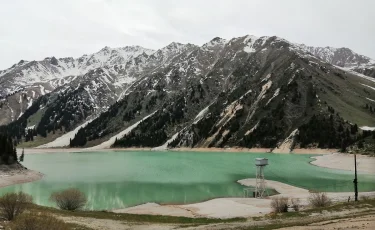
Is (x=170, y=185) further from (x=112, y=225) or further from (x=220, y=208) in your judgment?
(x=112, y=225)

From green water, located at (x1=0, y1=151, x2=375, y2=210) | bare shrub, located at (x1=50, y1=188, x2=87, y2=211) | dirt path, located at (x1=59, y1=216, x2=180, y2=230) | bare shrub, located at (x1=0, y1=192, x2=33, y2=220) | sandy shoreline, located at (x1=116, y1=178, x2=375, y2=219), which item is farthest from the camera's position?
green water, located at (x1=0, y1=151, x2=375, y2=210)

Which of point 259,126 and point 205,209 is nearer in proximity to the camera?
point 205,209

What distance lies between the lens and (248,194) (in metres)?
62.5

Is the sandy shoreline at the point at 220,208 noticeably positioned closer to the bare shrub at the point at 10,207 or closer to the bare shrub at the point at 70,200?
the bare shrub at the point at 70,200

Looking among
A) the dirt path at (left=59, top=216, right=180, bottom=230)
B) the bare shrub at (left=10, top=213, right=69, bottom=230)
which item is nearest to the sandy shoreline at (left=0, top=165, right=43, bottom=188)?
the dirt path at (left=59, top=216, right=180, bottom=230)

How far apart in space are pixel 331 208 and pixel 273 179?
41.5m

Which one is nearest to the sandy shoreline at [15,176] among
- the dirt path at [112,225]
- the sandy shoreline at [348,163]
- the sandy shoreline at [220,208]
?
the sandy shoreline at [220,208]

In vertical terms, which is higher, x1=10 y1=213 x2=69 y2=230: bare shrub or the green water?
x1=10 y1=213 x2=69 y2=230: bare shrub

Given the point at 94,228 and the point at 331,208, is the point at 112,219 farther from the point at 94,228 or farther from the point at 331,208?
the point at 331,208

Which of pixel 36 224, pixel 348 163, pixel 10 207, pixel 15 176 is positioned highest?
pixel 36 224

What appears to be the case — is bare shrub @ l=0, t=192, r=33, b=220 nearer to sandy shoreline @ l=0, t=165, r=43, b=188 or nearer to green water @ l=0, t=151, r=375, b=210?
green water @ l=0, t=151, r=375, b=210

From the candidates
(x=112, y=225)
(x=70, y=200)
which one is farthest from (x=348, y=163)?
(x=112, y=225)

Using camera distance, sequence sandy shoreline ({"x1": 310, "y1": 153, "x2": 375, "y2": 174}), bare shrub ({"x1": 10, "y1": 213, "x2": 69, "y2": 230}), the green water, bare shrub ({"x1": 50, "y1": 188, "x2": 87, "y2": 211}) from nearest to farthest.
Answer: bare shrub ({"x1": 10, "y1": 213, "x2": 69, "y2": 230}) < bare shrub ({"x1": 50, "y1": 188, "x2": 87, "y2": 211}) < the green water < sandy shoreline ({"x1": 310, "y1": 153, "x2": 375, "y2": 174})

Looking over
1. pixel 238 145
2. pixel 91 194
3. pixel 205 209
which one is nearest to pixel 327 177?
pixel 205 209
